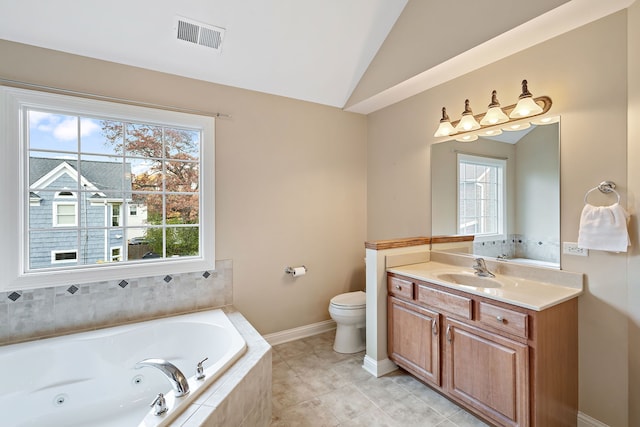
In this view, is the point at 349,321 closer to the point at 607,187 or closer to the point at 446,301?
the point at 446,301

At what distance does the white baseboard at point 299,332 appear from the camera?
116 inches

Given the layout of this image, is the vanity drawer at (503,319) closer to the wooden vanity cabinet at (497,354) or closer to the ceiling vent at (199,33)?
the wooden vanity cabinet at (497,354)

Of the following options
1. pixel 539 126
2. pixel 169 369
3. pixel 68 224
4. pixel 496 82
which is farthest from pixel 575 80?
pixel 68 224

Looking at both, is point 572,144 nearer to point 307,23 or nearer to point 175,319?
point 307,23

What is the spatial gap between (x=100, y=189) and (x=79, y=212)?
220 mm

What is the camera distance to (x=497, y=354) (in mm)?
1684

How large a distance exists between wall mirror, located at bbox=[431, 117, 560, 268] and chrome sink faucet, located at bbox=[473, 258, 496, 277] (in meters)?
0.12

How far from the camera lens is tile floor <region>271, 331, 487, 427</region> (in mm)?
1877

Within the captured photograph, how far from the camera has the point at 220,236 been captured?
105 inches

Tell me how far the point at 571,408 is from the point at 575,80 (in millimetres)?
1953

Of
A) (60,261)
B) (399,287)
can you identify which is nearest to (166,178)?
(60,261)

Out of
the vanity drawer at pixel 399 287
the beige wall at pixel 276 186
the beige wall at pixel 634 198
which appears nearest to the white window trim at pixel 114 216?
the beige wall at pixel 276 186

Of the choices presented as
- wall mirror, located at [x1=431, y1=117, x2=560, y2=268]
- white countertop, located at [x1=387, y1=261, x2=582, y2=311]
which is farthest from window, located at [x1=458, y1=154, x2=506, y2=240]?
white countertop, located at [x1=387, y1=261, x2=582, y2=311]

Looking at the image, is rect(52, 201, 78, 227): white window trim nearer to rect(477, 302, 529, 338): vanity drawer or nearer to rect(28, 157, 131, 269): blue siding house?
rect(28, 157, 131, 269): blue siding house
